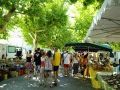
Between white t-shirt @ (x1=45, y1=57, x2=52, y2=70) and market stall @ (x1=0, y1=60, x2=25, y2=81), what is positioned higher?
white t-shirt @ (x1=45, y1=57, x2=52, y2=70)

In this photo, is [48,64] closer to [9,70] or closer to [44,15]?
[9,70]

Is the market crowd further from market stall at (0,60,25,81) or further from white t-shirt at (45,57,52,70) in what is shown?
market stall at (0,60,25,81)

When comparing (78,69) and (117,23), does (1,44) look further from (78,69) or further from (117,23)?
(117,23)

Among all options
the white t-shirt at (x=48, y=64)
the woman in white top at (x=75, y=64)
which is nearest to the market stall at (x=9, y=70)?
the woman in white top at (x=75, y=64)

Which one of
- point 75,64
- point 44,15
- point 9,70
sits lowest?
point 9,70

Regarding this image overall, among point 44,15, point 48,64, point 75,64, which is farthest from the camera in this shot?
point 44,15

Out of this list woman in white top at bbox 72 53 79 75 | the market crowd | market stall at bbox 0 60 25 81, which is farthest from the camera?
woman in white top at bbox 72 53 79 75

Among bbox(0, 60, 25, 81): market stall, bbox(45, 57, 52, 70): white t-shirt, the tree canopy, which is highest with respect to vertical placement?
the tree canopy

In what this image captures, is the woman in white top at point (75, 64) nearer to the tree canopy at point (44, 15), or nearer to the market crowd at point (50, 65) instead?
the market crowd at point (50, 65)

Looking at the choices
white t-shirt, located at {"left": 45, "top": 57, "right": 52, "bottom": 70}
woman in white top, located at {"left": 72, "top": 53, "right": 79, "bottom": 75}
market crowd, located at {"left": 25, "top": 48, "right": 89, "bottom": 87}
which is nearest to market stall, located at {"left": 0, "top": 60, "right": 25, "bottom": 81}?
market crowd, located at {"left": 25, "top": 48, "right": 89, "bottom": 87}

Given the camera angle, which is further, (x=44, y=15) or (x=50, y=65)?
(x=44, y=15)

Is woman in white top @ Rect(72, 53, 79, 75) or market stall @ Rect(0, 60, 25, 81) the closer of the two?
market stall @ Rect(0, 60, 25, 81)

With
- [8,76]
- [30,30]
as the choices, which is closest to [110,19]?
[8,76]

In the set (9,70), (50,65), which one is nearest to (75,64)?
(9,70)
